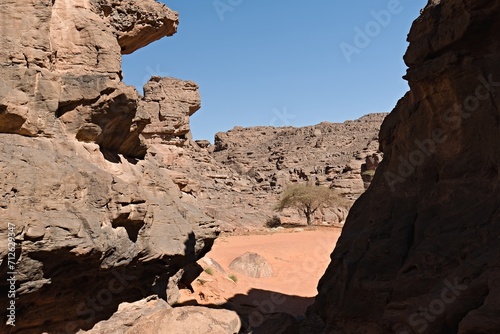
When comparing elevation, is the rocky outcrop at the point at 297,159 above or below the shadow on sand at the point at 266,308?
above

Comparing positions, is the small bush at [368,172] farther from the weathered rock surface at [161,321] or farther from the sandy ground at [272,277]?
the weathered rock surface at [161,321]

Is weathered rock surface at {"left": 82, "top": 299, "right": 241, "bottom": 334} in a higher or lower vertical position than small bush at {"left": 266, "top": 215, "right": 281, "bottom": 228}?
lower

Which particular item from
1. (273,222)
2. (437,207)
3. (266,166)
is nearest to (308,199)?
(273,222)

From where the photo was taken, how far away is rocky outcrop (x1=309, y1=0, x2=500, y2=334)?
18.1ft

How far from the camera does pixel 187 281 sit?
43.9ft

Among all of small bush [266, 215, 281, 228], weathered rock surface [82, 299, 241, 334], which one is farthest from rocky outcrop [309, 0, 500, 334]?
small bush [266, 215, 281, 228]

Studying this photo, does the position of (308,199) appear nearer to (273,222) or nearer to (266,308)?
(273,222)

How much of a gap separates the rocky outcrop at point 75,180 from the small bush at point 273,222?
2693 cm

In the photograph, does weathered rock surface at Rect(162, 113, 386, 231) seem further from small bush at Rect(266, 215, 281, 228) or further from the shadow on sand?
the shadow on sand

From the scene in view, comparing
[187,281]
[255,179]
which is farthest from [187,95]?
Result: [187,281]

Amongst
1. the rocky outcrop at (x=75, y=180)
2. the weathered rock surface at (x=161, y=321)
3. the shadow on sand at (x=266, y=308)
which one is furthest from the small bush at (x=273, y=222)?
the weathered rock surface at (x=161, y=321)

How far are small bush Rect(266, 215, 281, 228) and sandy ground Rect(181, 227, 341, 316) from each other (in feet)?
35.8

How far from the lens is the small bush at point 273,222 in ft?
122

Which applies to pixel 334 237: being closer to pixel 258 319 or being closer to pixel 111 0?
pixel 258 319
